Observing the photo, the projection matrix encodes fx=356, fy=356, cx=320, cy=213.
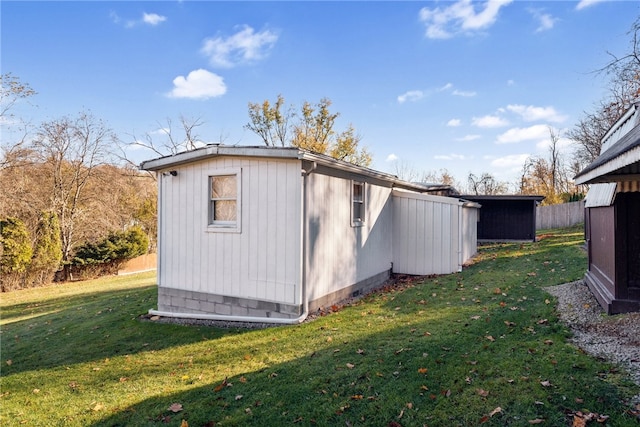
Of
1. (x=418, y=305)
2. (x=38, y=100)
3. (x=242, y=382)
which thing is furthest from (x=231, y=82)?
(x=242, y=382)

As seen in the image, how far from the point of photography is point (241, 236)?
23.1 feet

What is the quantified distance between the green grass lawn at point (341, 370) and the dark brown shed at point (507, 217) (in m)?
10.6

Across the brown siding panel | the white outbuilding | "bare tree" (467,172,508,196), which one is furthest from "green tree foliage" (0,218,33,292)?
"bare tree" (467,172,508,196)

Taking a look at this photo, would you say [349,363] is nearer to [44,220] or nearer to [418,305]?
[418,305]

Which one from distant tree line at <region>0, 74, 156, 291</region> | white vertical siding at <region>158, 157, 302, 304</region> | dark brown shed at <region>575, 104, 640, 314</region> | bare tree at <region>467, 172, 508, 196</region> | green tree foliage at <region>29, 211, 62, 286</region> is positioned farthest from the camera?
bare tree at <region>467, 172, 508, 196</region>

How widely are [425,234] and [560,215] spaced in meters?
21.4

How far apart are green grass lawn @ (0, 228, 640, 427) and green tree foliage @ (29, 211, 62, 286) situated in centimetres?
892

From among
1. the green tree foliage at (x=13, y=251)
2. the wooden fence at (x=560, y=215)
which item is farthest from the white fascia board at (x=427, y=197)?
the wooden fence at (x=560, y=215)

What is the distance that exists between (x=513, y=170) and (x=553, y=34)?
3416 cm

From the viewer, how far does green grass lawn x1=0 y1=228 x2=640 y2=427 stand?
10.4 ft

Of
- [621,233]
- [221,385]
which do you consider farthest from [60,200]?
[621,233]

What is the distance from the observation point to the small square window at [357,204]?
8427 mm

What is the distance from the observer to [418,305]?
6.85 m

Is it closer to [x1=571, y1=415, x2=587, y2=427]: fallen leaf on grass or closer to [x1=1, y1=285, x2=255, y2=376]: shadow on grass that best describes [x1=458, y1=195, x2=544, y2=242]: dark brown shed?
[x1=1, y1=285, x2=255, y2=376]: shadow on grass
